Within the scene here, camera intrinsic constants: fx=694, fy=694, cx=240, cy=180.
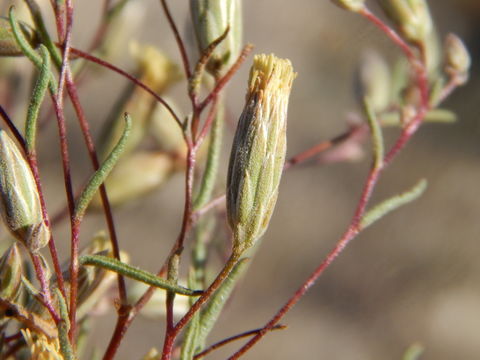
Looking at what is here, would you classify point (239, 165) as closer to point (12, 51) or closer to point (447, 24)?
point (12, 51)

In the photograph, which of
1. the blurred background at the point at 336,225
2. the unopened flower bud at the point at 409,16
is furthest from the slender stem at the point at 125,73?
the blurred background at the point at 336,225

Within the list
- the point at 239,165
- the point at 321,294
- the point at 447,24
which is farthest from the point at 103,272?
the point at 447,24

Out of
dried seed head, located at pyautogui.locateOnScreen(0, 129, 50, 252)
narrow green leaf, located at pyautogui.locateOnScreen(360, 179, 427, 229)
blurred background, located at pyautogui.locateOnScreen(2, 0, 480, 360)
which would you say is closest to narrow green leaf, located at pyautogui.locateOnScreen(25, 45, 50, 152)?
dried seed head, located at pyautogui.locateOnScreen(0, 129, 50, 252)

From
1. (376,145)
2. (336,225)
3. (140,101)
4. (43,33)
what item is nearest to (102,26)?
(140,101)

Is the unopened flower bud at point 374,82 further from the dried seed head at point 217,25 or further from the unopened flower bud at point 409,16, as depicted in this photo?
the dried seed head at point 217,25

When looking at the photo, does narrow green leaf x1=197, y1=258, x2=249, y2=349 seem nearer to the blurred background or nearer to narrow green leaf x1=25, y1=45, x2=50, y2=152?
narrow green leaf x1=25, y1=45, x2=50, y2=152
